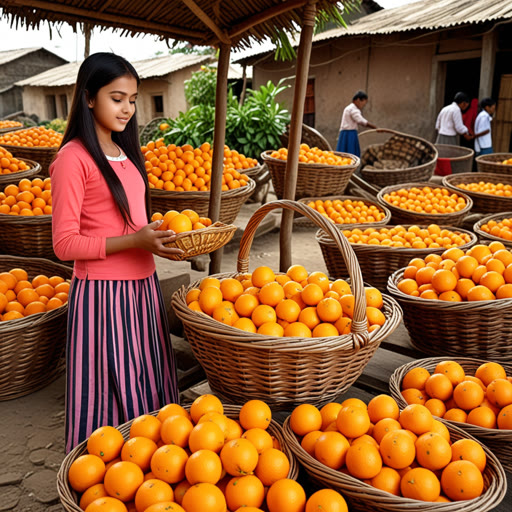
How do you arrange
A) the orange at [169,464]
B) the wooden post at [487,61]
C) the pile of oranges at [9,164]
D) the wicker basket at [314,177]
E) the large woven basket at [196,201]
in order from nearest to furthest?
the orange at [169,464] → the large woven basket at [196,201] → the pile of oranges at [9,164] → the wicker basket at [314,177] → the wooden post at [487,61]

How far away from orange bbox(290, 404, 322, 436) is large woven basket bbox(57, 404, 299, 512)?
0.05m

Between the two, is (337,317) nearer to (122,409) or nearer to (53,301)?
(122,409)

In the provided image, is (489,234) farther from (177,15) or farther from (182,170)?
(177,15)

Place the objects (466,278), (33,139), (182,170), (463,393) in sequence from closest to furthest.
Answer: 1. (463,393)
2. (466,278)
3. (182,170)
4. (33,139)

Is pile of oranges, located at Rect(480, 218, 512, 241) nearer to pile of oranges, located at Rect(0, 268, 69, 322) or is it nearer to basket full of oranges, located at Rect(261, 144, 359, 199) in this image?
basket full of oranges, located at Rect(261, 144, 359, 199)

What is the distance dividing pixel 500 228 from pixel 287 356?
2.66 m

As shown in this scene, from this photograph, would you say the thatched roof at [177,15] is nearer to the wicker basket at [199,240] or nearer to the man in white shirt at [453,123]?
the wicker basket at [199,240]

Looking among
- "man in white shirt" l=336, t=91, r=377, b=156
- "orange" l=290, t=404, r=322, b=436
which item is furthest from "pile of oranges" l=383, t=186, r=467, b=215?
"orange" l=290, t=404, r=322, b=436

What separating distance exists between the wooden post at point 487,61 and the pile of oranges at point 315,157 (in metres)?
3.66

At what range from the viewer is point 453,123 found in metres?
7.71

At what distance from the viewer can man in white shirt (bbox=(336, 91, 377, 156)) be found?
736 centimetres

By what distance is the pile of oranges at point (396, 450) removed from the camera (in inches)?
44.0

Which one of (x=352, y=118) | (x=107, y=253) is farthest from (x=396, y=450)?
(x=352, y=118)

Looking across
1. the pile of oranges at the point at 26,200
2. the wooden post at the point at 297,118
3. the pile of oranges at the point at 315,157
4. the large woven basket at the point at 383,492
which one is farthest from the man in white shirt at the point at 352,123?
the large woven basket at the point at 383,492
